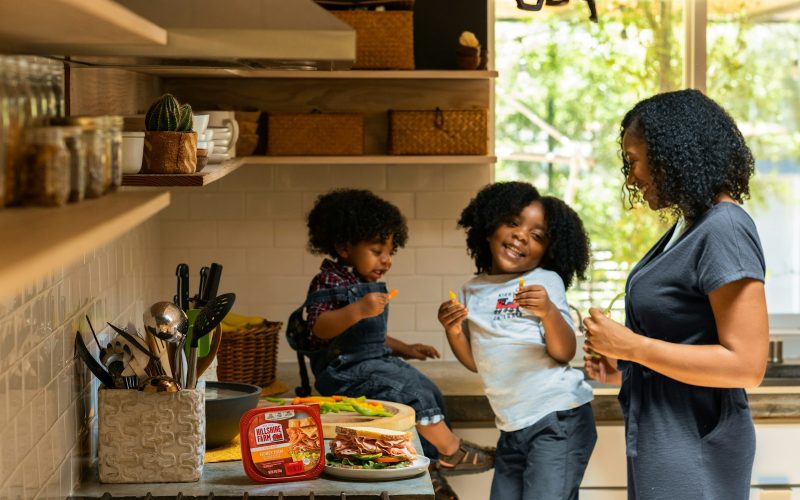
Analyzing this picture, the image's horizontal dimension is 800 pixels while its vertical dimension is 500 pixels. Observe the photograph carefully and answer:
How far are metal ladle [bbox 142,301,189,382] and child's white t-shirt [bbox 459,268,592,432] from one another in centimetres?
123

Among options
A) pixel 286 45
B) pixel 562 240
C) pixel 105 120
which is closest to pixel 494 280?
pixel 562 240

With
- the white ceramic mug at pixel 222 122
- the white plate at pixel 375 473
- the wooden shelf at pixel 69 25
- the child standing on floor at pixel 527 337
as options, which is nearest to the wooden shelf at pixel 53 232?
the wooden shelf at pixel 69 25

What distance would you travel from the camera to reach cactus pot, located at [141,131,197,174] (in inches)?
92.7

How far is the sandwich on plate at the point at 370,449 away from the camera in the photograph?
8.31ft

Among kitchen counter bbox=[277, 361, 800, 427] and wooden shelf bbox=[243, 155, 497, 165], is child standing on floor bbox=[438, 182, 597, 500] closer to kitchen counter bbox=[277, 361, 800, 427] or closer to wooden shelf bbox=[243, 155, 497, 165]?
kitchen counter bbox=[277, 361, 800, 427]

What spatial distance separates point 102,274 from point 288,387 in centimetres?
123

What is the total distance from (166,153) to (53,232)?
134cm

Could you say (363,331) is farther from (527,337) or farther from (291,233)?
(291,233)

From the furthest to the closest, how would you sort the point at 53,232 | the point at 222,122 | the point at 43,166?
the point at 222,122 → the point at 43,166 → the point at 53,232

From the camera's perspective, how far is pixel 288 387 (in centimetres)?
394

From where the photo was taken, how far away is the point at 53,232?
41.3 inches

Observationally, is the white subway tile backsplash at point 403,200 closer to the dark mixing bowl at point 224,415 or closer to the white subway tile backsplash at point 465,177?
the white subway tile backsplash at point 465,177

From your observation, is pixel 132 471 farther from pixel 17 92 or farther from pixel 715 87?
pixel 715 87

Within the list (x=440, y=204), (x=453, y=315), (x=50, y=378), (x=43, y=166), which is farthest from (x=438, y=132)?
(x=43, y=166)
